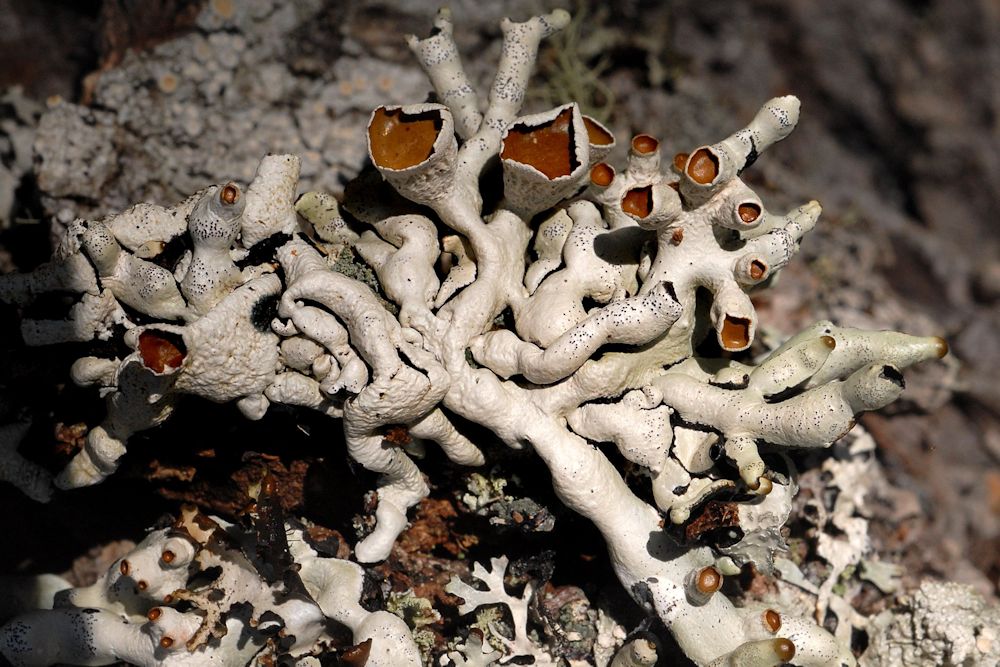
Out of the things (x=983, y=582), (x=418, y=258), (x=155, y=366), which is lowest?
(x=983, y=582)

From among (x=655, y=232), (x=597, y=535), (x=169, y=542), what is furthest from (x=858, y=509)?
(x=169, y=542)

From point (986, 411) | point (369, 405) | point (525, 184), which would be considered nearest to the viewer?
point (369, 405)

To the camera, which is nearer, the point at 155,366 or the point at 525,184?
the point at 155,366

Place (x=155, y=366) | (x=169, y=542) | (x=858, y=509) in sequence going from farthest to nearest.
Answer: (x=858, y=509) → (x=169, y=542) → (x=155, y=366)

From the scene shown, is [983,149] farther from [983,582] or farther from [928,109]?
[983,582]

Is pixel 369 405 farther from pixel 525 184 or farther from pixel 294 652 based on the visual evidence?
pixel 294 652

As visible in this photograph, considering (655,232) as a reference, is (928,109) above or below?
below
